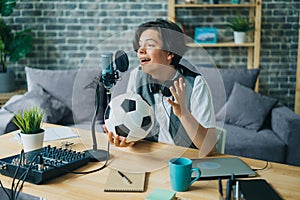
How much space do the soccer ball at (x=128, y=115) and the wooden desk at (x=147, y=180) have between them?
0.20m

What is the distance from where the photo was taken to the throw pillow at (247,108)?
3502mm

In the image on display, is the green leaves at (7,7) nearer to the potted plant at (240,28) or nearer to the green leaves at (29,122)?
the potted plant at (240,28)

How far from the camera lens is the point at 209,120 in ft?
5.85

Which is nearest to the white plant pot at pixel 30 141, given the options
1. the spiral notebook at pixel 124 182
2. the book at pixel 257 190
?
the spiral notebook at pixel 124 182

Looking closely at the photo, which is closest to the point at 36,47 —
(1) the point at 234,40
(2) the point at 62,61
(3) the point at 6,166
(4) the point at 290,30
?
(2) the point at 62,61

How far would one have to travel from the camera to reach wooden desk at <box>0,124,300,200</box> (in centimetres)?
145

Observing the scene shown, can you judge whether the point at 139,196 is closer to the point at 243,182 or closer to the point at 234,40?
the point at 243,182

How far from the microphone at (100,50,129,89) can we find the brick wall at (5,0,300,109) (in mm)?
3055

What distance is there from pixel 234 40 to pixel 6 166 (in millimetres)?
3260

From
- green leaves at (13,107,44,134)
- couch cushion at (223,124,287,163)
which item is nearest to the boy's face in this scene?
green leaves at (13,107,44,134)

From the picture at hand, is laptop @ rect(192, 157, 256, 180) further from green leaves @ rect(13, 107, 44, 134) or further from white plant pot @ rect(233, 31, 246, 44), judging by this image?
white plant pot @ rect(233, 31, 246, 44)

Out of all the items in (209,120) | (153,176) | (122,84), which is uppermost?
(122,84)

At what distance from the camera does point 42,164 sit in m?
1.57

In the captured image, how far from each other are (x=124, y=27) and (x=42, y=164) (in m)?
3.13
